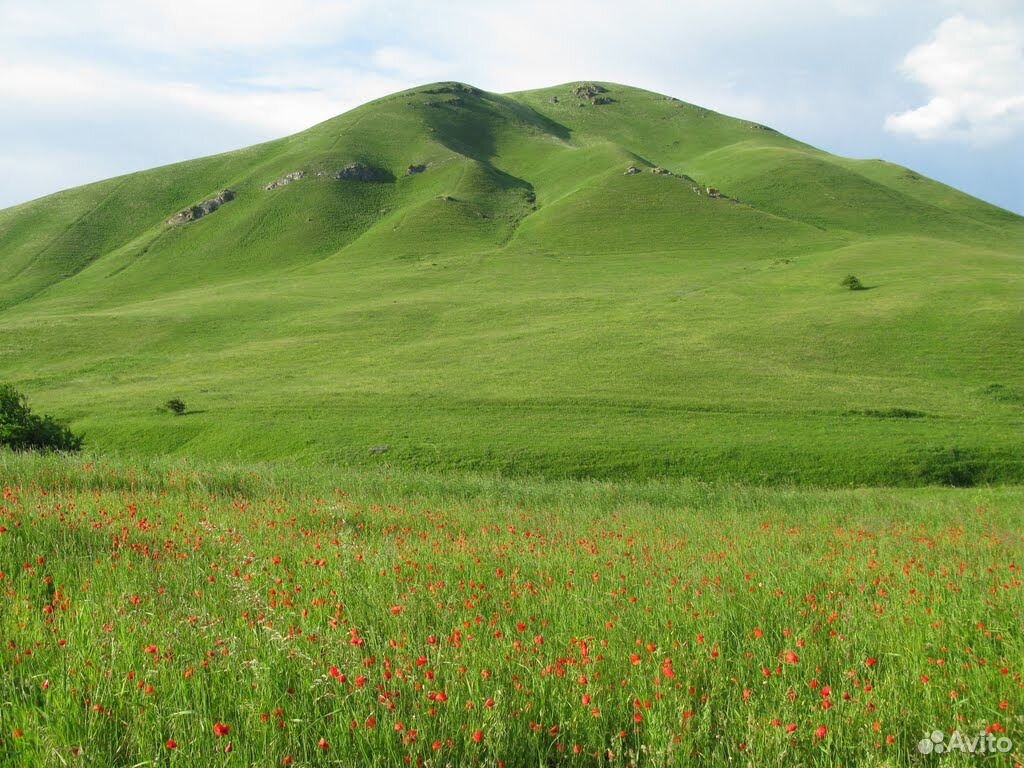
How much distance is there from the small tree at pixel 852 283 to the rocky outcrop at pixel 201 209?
404 ft

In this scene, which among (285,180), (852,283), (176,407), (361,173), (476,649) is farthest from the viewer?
(361,173)

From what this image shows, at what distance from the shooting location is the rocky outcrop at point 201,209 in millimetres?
145625

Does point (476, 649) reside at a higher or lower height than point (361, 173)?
lower

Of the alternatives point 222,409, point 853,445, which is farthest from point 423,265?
point 853,445

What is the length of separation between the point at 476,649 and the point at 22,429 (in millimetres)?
33544

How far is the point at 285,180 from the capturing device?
15925cm

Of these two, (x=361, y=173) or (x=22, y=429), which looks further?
(x=361, y=173)

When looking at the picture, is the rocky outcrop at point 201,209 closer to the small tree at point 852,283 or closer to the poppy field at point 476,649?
the small tree at point 852,283

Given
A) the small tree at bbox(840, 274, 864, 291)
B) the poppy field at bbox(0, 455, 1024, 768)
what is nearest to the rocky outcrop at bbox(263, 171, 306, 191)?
the small tree at bbox(840, 274, 864, 291)

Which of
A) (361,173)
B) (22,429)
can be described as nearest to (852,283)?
(22,429)

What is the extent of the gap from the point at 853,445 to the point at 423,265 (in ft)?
269
